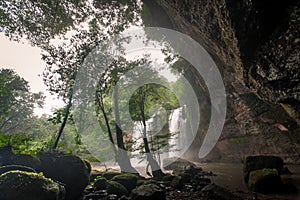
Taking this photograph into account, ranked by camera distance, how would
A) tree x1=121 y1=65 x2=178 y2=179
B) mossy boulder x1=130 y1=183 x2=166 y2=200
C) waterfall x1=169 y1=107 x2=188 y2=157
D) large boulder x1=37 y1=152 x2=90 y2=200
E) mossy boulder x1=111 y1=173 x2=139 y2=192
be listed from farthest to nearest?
waterfall x1=169 y1=107 x2=188 y2=157 → tree x1=121 y1=65 x2=178 y2=179 → mossy boulder x1=111 y1=173 x2=139 y2=192 → large boulder x1=37 y1=152 x2=90 y2=200 → mossy boulder x1=130 y1=183 x2=166 y2=200

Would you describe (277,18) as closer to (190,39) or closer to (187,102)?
(190,39)

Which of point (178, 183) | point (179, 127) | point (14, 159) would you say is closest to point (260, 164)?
point (178, 183)

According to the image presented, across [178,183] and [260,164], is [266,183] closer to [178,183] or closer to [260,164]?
[260,164]

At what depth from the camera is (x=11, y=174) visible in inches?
186

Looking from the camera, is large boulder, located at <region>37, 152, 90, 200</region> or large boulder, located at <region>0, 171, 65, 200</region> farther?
large boulder, located at <region>37, 152, 90, 200</region>

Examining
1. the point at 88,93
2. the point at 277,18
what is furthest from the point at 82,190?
the point at 277,18

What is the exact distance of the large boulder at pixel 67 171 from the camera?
710 cm

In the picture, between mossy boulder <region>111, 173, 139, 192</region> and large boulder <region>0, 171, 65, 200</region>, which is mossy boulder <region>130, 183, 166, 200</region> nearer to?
large boulder <region>0, 171, 65, 200</region>

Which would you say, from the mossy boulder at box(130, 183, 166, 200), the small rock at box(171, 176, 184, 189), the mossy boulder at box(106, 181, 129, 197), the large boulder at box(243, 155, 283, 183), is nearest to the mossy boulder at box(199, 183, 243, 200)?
the mossy boulder at box(130, 183, 166, 200)

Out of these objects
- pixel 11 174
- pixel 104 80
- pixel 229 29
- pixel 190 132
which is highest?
pixel 104 80

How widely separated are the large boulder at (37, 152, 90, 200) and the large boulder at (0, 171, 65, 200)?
2.35 m

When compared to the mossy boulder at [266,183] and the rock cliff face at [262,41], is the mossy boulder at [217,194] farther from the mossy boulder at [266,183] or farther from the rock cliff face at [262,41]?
the rock cliff face at [262,41]

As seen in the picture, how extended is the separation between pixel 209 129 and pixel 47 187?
17846mm

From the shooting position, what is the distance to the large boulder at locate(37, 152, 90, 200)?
7102 millimetres
